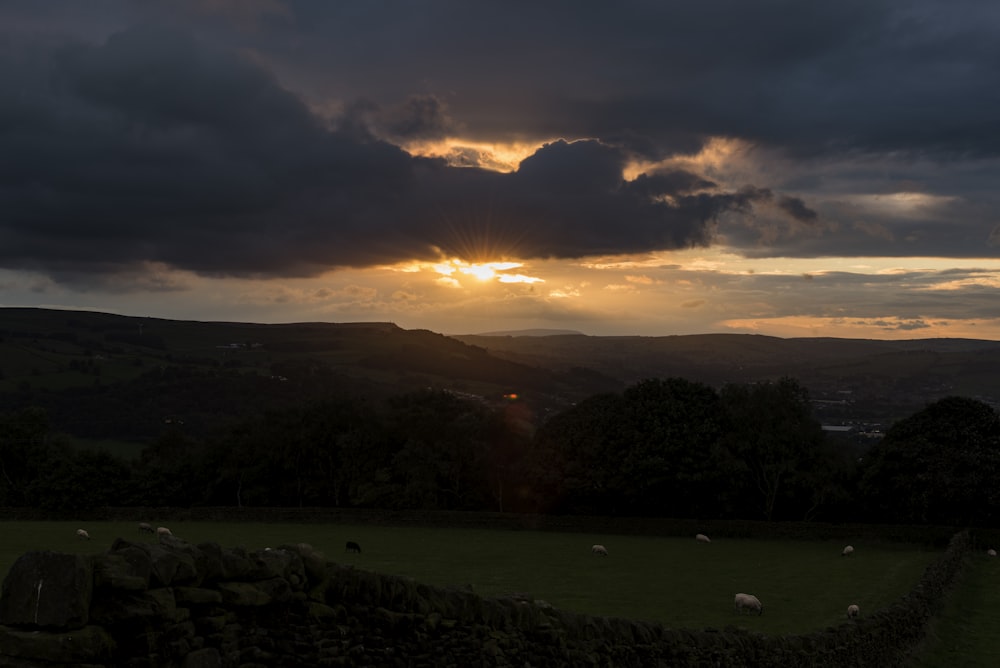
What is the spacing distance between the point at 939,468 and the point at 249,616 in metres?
57.4

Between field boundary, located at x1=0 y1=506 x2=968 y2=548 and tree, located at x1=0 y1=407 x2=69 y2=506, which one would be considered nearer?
field boundary, located at x1=0 y1=506 x2=968 y2=548

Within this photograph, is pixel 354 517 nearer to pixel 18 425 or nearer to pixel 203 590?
pixel 18 425

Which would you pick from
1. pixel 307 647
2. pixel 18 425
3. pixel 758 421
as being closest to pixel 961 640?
pixel 307 647

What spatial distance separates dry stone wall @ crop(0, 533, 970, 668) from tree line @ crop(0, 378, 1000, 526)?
50312 millimetres

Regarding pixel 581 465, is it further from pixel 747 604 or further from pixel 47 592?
pixel 47 592

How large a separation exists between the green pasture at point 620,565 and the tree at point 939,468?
5.50 meters

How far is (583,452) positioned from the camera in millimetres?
60781

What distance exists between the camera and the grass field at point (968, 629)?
74.8ft

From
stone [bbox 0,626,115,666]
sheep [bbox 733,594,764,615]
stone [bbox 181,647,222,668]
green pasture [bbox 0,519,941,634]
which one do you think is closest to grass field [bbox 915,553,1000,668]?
green pasture [bbox 0,519,941,634]

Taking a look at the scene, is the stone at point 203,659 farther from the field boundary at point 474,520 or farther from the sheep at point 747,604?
the field boundary at point 474,520

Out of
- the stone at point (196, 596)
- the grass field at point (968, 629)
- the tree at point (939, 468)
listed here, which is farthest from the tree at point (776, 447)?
the stone at point (196, 596)

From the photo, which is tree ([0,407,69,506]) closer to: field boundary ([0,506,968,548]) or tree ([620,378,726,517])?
field boundary ([0,506,968,548])

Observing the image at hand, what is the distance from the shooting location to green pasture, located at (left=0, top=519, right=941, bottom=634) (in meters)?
26.5

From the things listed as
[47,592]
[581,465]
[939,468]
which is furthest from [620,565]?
[47,592]
